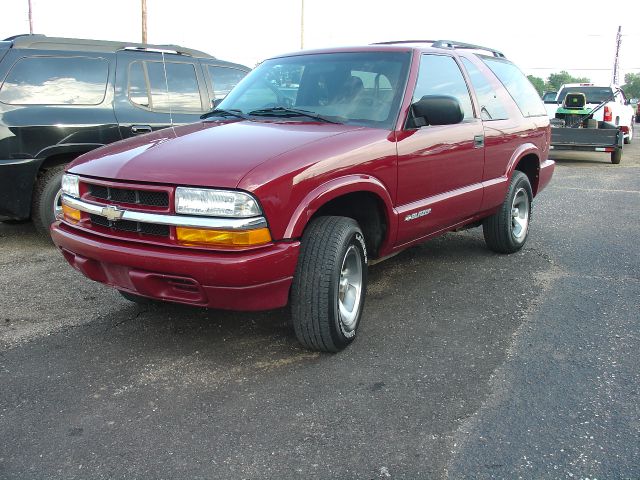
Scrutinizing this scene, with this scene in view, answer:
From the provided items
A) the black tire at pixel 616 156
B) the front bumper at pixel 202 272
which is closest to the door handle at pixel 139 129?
the front bumper at pixel 202 272

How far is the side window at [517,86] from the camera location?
17.8 feet

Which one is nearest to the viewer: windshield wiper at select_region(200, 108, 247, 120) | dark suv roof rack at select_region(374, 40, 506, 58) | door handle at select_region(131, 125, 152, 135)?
windshield wiper at select_region(200, 108, 247, 120)

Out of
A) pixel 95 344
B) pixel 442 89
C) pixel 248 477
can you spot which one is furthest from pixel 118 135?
pixel 248 477

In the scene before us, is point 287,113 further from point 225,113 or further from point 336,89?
point 225,113

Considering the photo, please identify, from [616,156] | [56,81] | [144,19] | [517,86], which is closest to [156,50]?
[56,81]

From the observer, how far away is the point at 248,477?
239 centimetres

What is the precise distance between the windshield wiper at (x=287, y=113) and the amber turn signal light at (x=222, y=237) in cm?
124

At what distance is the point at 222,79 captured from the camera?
7.21 meters

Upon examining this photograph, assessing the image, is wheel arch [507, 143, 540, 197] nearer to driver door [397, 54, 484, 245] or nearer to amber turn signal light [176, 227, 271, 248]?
driver door [397, 54, 484, 245]

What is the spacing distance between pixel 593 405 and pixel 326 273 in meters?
1.47

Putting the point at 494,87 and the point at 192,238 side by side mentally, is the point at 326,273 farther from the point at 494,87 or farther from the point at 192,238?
the point at 494,87

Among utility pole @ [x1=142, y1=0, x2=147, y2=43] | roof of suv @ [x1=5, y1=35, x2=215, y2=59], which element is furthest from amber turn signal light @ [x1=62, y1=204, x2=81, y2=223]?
utility pole @ [x1=142, y1=0, x2=147, y2=43]

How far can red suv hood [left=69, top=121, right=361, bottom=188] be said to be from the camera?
3014 millimetres

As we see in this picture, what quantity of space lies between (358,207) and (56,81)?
11.8 ft
